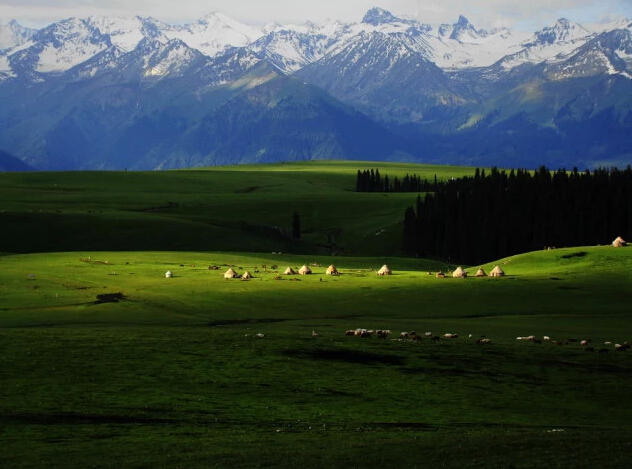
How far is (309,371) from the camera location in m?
42.7

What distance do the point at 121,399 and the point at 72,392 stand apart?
202 centimetres

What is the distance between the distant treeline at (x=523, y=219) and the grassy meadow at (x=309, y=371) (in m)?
70.4

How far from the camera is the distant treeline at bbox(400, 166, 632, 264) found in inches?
6201

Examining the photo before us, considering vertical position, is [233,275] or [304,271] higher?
[304,271]

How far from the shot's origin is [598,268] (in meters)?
86.9

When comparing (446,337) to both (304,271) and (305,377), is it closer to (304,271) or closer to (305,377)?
(305,377)

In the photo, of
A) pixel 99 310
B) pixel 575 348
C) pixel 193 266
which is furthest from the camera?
pixel 193 266

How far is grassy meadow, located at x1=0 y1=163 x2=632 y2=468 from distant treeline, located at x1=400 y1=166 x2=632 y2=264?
2772 inches

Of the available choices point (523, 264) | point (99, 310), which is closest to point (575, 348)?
point (99, 310)

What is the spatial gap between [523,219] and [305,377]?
415 ft

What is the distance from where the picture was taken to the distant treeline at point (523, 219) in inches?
6201

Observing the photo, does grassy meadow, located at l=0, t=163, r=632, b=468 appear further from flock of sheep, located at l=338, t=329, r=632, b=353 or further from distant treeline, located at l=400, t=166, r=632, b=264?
distant treeline, located at l=400, t=166, r=632, b=264

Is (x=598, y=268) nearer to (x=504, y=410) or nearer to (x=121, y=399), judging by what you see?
(x=504, y=410)

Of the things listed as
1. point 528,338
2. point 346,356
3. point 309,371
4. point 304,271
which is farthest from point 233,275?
point 309,371
